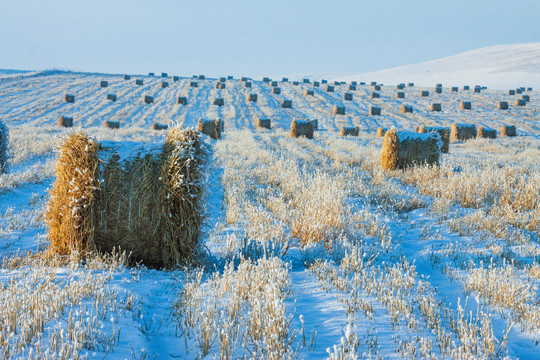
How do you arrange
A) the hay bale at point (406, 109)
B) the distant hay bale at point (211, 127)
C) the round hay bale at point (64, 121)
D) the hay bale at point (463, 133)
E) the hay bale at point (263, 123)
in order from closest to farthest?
the distant hay bale at point (211, 127) < the hay bale at point (463, 133) < the round hay bale at point (64, 121) < the hay bale at point (263, 123) < the hay bale at point (406, 109)

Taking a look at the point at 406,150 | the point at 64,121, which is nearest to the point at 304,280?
the point at 406,150

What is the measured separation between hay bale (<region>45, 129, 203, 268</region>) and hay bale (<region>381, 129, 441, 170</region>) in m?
7.97

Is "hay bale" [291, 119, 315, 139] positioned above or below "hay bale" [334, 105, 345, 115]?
below

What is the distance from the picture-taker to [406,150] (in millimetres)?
11109

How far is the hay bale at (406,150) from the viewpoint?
1105cm

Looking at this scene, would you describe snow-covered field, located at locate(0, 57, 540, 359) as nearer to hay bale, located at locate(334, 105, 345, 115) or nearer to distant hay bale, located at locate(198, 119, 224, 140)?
distant hay bale, located at locate(198, 119, 224, 140)

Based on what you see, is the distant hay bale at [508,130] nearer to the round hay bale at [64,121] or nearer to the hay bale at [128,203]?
the hay bale at [128,203]

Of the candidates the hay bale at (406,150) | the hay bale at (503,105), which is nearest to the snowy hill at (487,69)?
the hay bale at (503,105)

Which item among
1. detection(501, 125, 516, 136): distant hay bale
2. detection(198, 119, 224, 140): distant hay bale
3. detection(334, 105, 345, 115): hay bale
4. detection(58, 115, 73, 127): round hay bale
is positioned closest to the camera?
detection(198, 119, 224, 140): distant hay bale

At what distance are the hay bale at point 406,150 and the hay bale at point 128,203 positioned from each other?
797 centimetres

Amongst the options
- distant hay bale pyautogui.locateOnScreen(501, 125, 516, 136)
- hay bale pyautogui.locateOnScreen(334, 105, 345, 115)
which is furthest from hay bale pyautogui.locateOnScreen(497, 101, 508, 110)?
hay bale pyautogui.locateOnScreen(334, 105, 345, 115)

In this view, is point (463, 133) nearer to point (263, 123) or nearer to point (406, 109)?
point (406, 109)

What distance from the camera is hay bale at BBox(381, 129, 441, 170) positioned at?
36.2 feet

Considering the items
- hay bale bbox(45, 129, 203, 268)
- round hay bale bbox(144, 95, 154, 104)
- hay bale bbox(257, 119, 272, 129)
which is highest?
round hay bale bbox(144, 95, 154, 104)
